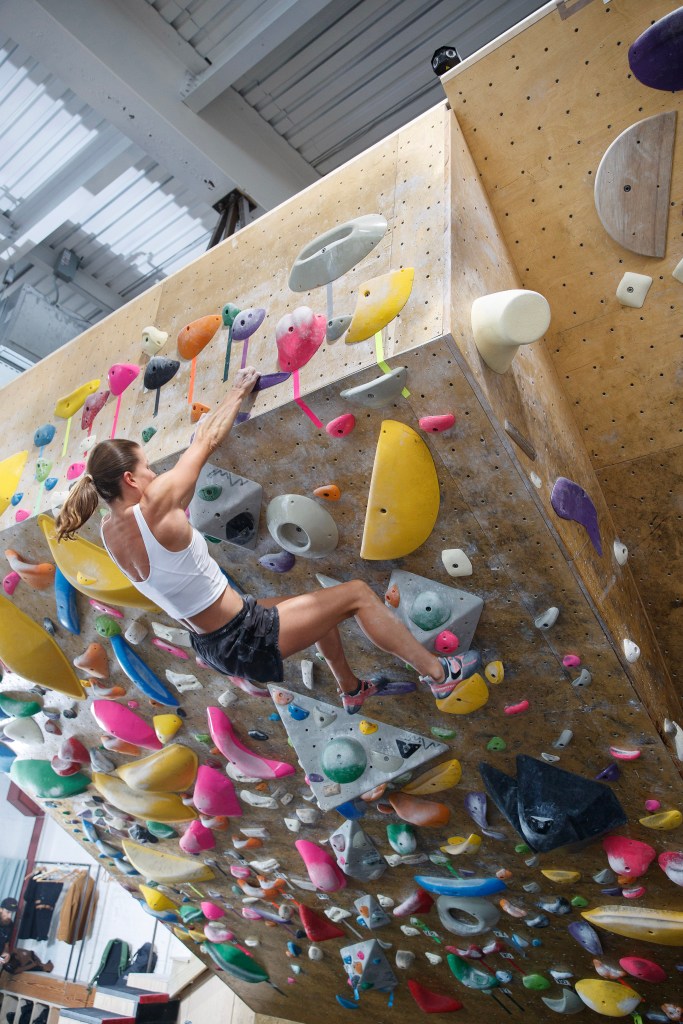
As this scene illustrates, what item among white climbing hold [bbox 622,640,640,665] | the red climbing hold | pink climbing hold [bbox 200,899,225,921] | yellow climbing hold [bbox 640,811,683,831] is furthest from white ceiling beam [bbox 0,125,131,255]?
the red climbing hold

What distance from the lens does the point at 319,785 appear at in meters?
3.58

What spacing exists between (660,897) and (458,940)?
4.38 ft

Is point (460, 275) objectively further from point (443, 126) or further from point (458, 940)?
point (458, 940)

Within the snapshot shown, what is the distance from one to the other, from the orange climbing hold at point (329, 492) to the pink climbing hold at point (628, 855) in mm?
1747

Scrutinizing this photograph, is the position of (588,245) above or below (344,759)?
above

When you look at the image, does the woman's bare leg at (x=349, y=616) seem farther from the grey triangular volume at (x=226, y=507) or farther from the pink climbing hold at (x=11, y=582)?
the pink climbing hold at (x=11, y=582)

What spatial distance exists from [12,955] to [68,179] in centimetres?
806

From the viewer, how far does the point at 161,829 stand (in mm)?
4570

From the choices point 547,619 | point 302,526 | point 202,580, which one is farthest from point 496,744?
point 202,580

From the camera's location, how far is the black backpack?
790cm

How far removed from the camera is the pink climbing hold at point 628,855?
2947 millimetres

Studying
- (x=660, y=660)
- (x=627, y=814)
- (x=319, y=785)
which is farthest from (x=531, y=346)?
(x=319, y=785)

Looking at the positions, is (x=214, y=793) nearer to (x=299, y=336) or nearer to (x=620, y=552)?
(x=620, y=552)

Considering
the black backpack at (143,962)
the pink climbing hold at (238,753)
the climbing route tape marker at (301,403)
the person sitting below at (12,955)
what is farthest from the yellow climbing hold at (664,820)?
the person sitting below at (12,955)
